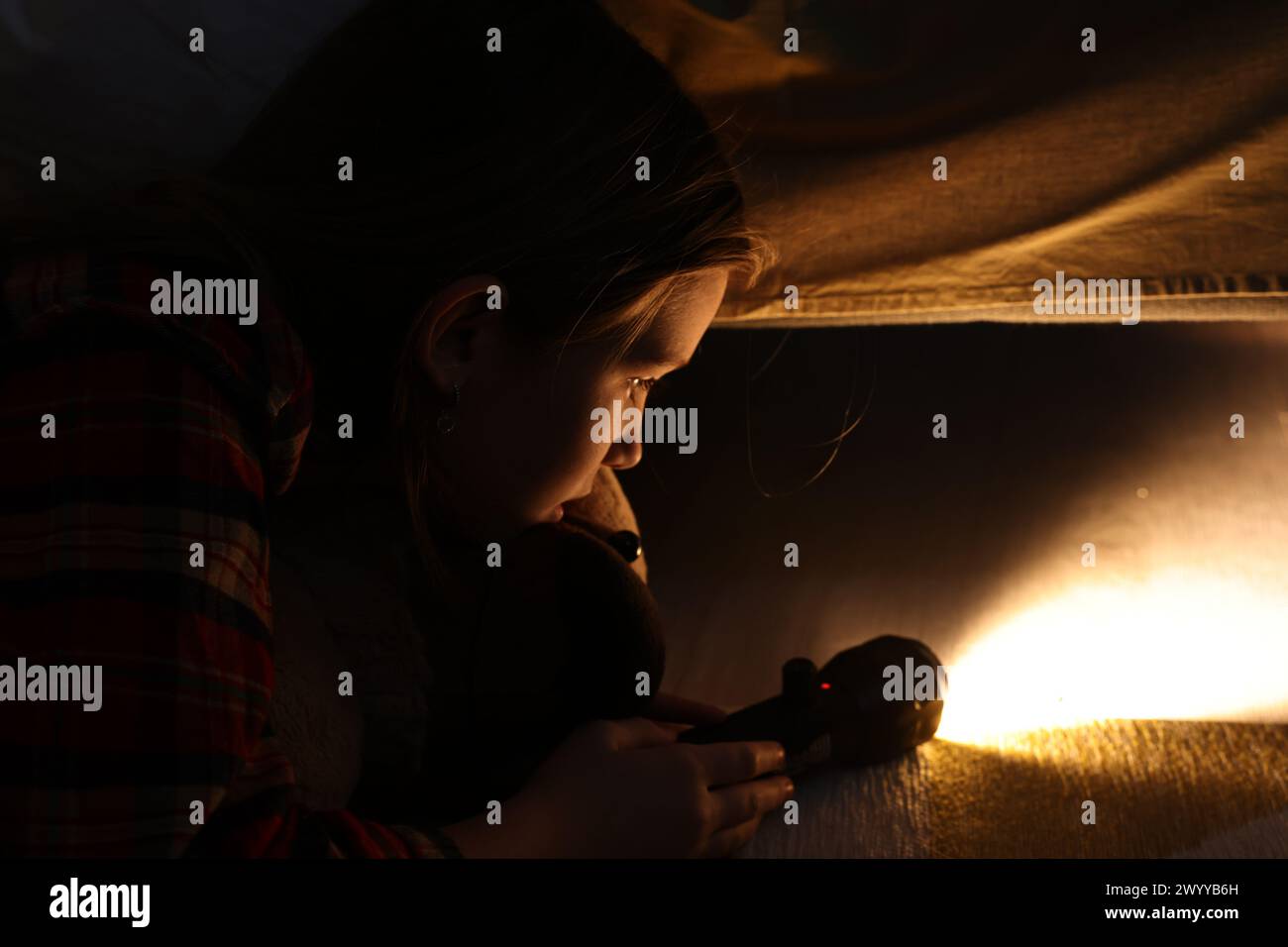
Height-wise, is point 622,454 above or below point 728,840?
above

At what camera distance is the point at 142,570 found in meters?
0.59

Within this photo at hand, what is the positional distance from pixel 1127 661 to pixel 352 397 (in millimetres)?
630

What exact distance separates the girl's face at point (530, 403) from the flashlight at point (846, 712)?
0.63 ft

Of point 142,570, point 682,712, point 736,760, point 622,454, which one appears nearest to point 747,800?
point 736,760

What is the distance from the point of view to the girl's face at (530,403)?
30.9 inches

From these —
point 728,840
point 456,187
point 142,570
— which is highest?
point 456,187

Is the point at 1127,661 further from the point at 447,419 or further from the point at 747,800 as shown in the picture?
the point at 447,419

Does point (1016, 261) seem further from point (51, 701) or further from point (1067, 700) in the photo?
point (51, 701)

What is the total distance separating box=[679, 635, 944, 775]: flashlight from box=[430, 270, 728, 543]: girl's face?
19cm

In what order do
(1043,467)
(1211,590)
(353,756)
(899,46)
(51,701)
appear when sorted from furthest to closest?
(1043,467) < (1211,590) < (899,46) < (353,756) < (51,701)

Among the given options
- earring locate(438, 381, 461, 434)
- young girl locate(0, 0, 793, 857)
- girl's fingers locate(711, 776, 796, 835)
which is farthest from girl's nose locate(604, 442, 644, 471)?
girl's fingers locate(711, 776, 796, 835)
